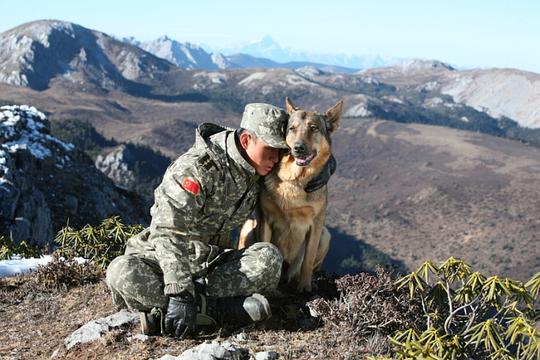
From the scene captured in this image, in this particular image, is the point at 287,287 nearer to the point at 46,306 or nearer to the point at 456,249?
the point at 46,306

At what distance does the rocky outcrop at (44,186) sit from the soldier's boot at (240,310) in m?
18.2

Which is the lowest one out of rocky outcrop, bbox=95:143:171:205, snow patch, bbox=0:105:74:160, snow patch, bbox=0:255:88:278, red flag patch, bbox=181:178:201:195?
rocky outcrop, bbox=95:143:171:205

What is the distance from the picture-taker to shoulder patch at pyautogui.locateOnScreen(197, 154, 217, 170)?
5.62m

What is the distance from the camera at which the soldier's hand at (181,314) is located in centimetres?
521

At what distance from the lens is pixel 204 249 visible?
231 inches

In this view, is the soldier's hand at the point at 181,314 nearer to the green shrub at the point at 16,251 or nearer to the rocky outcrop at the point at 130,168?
the green shrub at the point at 16,251

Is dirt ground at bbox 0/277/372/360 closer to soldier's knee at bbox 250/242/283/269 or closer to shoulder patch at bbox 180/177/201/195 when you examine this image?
soldier's knee at bbox 250/242/283/269

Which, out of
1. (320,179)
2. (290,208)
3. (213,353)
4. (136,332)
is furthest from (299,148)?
(136,332)

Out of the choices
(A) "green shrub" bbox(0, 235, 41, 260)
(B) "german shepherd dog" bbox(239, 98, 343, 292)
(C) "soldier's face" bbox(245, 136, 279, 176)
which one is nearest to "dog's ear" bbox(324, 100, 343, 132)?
(B) "german shepherd dog" bbox(239, 98, 343, 292)

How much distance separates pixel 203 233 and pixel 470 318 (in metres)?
2.92

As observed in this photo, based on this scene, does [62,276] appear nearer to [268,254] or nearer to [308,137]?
[268,254]

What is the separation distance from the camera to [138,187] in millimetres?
100312

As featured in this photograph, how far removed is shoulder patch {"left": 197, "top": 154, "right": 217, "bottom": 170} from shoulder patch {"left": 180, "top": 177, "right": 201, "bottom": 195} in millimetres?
213

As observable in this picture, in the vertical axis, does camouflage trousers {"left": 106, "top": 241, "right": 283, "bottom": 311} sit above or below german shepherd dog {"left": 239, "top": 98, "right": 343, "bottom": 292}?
below
